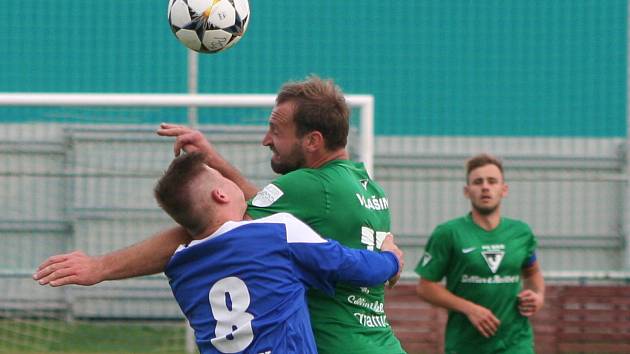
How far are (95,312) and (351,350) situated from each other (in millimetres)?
6027

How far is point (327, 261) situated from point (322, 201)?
0.31 meters

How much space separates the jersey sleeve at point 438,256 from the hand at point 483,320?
1.34ft

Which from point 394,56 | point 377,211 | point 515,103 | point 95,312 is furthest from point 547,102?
point 377,211

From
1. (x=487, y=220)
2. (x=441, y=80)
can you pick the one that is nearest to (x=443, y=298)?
(x=487, y=220)

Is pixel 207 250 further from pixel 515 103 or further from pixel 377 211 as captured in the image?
pixel 515 103

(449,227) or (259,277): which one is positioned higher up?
(259,277)

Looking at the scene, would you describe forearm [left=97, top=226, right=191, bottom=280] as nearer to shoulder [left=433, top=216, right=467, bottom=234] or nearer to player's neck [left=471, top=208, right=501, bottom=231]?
shoulder [left=433, top=216, right=467, bottom=234]

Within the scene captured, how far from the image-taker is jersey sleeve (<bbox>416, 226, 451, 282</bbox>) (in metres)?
7.88

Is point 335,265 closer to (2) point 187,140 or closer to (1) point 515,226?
(2) point 187,140

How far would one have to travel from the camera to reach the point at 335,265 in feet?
14.0

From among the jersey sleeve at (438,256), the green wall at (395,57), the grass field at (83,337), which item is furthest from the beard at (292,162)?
the green wall at (395,57)

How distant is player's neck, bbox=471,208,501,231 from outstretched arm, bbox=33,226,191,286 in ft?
12.9

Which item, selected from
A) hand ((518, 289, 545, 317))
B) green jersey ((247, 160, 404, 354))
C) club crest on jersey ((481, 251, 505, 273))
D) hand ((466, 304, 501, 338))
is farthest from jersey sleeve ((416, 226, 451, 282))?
green jersey ((247, 160, 404, 354))

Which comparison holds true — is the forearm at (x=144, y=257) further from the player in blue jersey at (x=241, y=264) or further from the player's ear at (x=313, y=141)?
the player's ear at (x=313, y=141)
